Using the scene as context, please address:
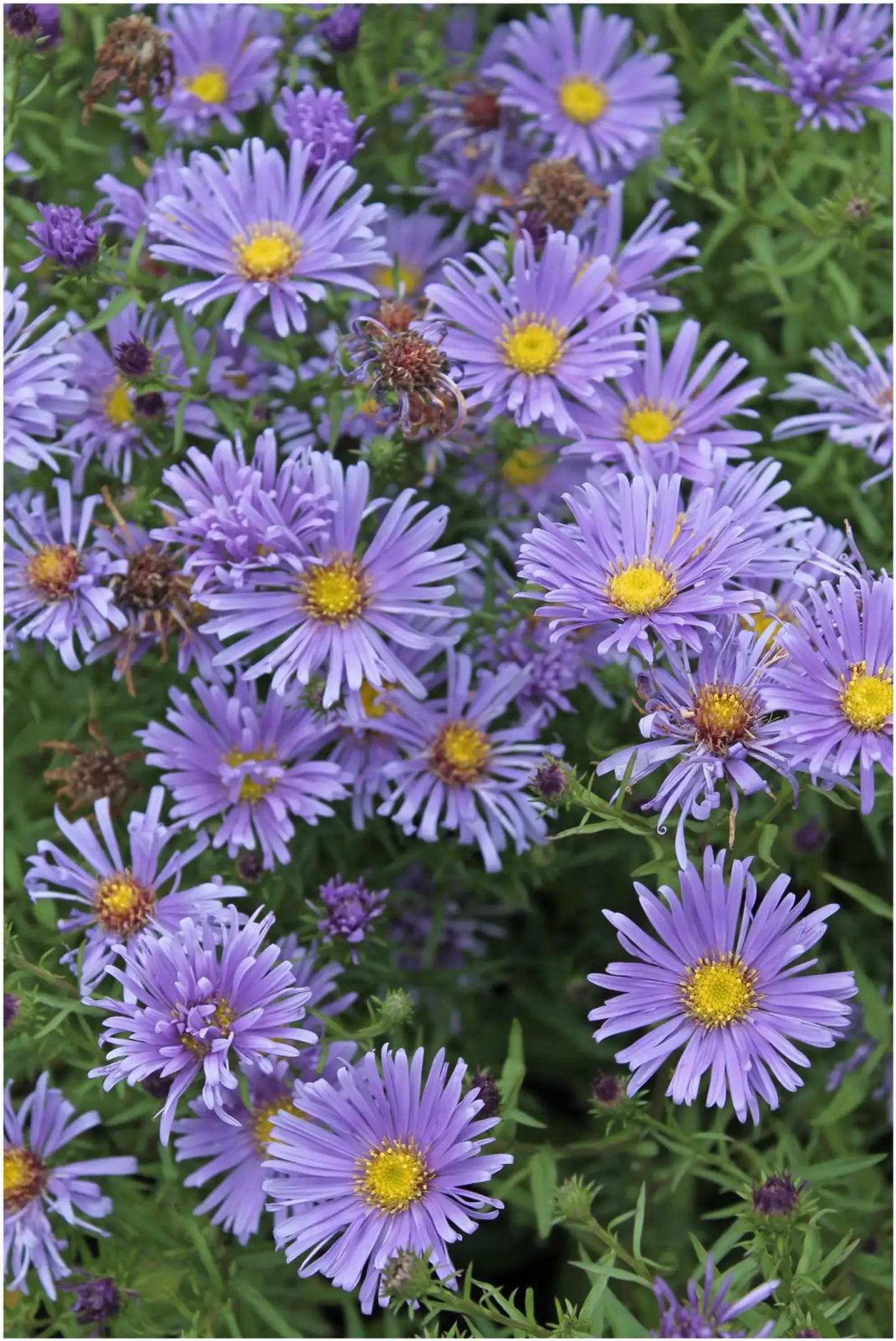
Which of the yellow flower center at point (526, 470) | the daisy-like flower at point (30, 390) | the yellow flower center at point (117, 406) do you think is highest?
the yellow flower center at point (526, 470)

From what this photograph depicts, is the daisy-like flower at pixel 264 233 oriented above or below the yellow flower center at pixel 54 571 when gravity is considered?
above

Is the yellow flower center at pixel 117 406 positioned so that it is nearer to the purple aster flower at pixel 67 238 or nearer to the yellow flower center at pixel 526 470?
the purple aster flower at pixel 67 238

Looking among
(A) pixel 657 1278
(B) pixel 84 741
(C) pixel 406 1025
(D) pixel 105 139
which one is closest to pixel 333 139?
(D) pixel 105 139

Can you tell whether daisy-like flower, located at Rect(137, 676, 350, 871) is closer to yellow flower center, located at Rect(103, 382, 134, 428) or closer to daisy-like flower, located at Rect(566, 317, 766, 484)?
yellow flower center, located at Rect(103, 382, 134, 428)

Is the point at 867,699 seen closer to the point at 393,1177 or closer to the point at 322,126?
the point at 393,1177

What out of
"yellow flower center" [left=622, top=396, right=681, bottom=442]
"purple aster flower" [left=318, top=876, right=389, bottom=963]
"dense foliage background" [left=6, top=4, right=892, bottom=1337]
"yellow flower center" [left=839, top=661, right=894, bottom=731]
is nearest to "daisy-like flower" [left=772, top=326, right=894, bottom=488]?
"dense foliage background" [left=6, top=4, right=892, bottom=1337]

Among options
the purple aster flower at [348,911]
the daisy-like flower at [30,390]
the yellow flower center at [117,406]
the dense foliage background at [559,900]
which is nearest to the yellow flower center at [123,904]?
the dense foliage background at [559,900]
